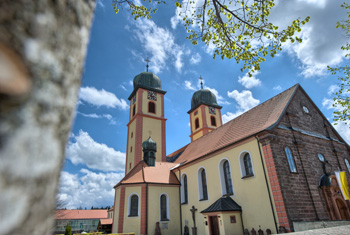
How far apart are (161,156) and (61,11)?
26.5m

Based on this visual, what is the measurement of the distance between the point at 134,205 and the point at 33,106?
19026 millimetres

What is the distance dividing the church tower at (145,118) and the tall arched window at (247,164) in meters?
14.0

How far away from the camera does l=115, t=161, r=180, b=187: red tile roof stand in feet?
61.9

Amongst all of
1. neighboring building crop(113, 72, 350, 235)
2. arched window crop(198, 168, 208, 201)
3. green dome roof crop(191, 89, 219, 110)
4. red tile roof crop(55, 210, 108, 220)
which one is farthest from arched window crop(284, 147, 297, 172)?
red tile roof crop(55, 210, 108, 220)

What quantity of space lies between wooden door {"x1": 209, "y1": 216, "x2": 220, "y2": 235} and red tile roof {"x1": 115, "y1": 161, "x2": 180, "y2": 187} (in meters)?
6.41

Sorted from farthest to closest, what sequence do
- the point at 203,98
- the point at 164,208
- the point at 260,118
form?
the point at 203,98
the point at 164,208
the point at 260,118

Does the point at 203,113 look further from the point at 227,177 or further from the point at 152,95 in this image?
the point at 227,177

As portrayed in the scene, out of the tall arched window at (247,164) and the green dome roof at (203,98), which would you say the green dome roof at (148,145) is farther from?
the green dome roof at (203,98)

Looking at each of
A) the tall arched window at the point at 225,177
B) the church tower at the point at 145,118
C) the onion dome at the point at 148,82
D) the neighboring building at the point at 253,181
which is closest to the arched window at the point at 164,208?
the neighboring building at the point at 253,181

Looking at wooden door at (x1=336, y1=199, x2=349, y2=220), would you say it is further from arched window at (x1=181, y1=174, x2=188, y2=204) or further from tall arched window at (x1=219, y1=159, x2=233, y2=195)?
arched window at (x1=181, y1=174, x2=188, y2=204)

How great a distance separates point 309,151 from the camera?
1395 cm

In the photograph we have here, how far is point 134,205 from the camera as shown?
1788 centimetres

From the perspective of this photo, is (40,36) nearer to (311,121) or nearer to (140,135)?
(311,121)

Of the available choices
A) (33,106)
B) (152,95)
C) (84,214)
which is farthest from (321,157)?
(84,214)
